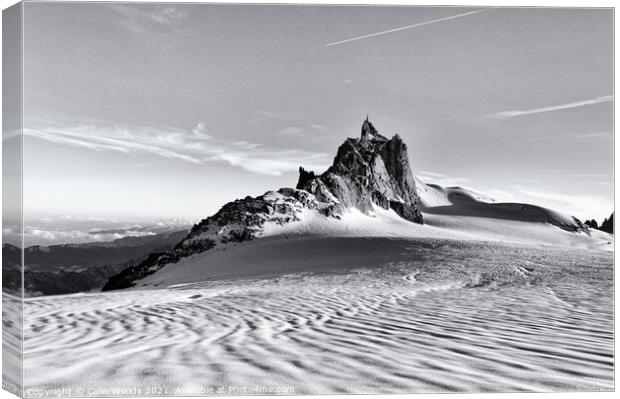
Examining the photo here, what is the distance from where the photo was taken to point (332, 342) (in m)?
5.73

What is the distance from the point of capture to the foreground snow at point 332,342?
498cm

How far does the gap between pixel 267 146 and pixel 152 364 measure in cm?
571

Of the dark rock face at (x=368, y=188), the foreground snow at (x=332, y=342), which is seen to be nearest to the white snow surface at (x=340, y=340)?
the foreground snow at (x=332, y=342)

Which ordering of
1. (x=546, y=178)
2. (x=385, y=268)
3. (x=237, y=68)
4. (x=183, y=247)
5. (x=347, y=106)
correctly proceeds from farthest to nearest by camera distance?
(x=183, y=247) < (x=385, y=268) < (x=546, y=178) < (x=347, y=106) < (x=237, y=68)

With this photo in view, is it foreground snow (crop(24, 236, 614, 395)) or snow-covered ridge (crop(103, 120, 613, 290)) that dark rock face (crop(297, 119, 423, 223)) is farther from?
foreground snow (crop(24, 236, 614, 395))

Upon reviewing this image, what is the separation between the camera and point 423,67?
8.26 m

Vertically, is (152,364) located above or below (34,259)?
below

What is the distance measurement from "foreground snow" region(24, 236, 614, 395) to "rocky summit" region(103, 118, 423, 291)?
11544 millimetres

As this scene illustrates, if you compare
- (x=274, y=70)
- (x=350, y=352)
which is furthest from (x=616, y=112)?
(x=350, y=352)

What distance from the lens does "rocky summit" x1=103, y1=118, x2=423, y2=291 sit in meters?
32.0

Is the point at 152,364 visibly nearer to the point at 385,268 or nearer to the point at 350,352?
the point at 350,352

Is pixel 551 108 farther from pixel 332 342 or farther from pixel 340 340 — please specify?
pixel 332 342

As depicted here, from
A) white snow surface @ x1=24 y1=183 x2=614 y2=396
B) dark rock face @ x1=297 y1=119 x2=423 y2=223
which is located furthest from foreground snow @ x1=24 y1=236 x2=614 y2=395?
dark rock face @ x1=297 y1=119 x2=423 y2=223

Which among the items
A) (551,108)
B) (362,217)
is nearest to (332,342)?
(551,108)
